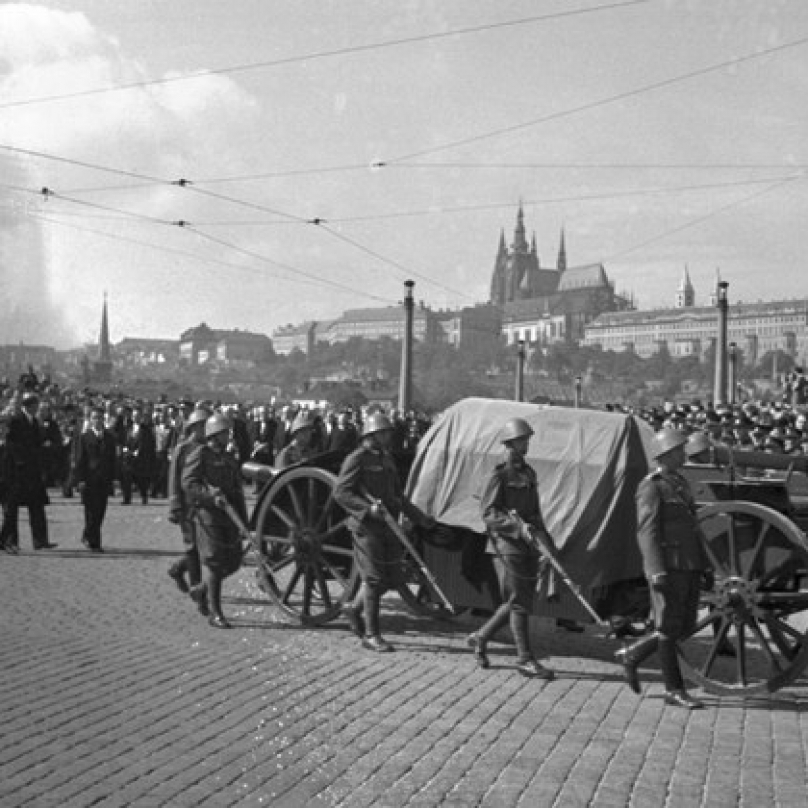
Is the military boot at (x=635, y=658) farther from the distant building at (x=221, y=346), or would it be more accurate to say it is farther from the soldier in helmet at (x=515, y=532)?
the distant building at (x=221, y=346)

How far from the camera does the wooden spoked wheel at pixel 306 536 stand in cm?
966

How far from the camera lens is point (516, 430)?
27.0ft

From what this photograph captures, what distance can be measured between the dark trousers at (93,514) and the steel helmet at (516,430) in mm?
7032

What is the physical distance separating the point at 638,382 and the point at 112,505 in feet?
393

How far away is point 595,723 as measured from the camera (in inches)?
264

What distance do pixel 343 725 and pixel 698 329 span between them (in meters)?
173

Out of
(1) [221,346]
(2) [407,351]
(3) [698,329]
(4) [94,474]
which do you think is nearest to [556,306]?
(3) [698,329]

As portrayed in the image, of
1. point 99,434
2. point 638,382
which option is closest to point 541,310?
point 638,382

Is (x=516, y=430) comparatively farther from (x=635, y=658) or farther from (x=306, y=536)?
(x=306, y=536)

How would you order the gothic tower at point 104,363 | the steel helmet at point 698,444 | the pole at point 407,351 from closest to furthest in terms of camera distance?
the steel helmet at point 698,444 → the pole at point 407,351 → the gothic tower at point 104,363

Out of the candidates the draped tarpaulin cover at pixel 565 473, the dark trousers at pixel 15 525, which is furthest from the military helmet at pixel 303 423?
the dark trousers at pixel 15 525

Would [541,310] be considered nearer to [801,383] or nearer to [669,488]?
[801,383]

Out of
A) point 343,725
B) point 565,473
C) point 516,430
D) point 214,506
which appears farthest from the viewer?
point 214,506

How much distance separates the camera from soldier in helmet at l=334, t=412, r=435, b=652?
880cm
